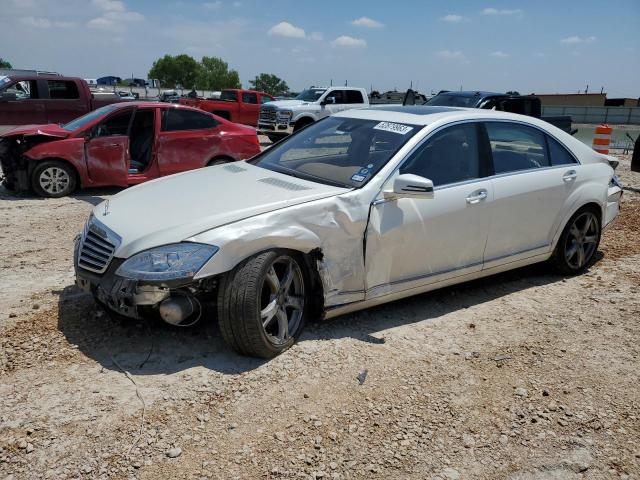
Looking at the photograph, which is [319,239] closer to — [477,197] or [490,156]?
[477,197]

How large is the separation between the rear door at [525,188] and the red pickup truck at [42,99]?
10480 millimetres

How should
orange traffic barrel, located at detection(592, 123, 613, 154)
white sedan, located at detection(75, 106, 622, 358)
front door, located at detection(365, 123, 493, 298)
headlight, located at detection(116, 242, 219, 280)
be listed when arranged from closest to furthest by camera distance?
headlight, located at detection(116, 242, 219, 280) < white sedan, located at detection(75, 106, 622, 358) < front door, located at detection(365, 123, 493, 298) < orange traffic barrel, located at detection(592, 123, 613, 154)

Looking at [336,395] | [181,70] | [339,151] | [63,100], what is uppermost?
[181,70]

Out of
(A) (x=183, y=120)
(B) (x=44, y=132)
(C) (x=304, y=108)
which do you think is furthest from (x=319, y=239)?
(C) (x=304, y=108)

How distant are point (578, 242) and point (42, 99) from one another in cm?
1146

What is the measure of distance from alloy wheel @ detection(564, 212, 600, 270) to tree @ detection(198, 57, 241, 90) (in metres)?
99.3

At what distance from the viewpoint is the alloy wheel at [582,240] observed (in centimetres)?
532

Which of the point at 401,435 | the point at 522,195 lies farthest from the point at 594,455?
the point at 522,195

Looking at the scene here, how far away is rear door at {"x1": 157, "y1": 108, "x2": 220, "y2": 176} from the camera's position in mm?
8859

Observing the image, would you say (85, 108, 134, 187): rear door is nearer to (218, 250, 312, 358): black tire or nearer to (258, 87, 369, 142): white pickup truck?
(218, 250, 312, 358): black tire

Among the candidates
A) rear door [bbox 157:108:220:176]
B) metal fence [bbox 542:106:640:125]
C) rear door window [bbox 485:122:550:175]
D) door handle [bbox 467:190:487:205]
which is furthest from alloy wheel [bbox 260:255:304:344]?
metal fence [bbox 542:106:640:125]

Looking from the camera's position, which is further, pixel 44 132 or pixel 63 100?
pixel 63 100

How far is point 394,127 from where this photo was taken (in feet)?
14.3

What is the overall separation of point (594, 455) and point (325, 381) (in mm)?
1485
